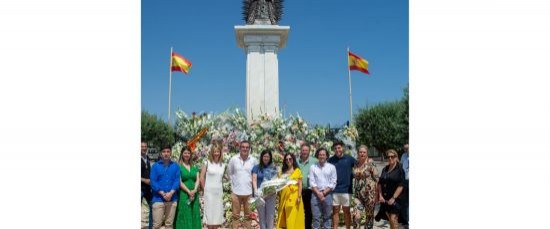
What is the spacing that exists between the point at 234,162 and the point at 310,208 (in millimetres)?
1265

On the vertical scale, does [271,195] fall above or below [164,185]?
below

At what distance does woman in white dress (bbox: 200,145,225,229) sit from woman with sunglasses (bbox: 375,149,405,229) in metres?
1.98

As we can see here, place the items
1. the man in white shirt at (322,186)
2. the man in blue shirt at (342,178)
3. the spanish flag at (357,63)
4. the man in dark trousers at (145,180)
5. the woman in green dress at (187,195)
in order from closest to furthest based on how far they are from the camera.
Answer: the woman in green dress at (187,195) < the man in white shirt at (322,186) < the man in blue shirt at (342,178) < the man in dark trousers at (145,180) < the spanish flag at (357,63)

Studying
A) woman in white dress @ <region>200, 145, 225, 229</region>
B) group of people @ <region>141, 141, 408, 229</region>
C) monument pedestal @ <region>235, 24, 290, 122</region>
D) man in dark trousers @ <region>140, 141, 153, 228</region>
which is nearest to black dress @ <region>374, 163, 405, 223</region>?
group of people @ <region>141, 141, 408, 229</region>

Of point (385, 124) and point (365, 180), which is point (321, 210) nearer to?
point (365, 180)

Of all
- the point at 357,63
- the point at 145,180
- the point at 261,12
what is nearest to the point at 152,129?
the point at 261,12

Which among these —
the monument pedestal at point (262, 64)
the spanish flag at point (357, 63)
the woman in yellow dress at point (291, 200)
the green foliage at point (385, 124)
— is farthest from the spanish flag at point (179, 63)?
the green foliage at point (385, 124)

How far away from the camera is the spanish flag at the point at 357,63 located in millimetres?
12453

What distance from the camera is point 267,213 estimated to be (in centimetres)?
744

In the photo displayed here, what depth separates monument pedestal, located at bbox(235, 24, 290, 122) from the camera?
13.2 metres

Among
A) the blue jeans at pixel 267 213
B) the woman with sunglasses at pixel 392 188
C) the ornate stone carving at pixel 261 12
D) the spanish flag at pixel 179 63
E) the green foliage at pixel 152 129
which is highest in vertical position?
the ornate stone carving at pixel 261 12

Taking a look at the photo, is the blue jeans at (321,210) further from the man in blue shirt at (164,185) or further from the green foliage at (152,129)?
the green foliage at (152,129)

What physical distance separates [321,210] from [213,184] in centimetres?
142

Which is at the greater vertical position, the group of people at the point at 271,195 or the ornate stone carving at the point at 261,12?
the ornate stone carving at the point at 261,12
